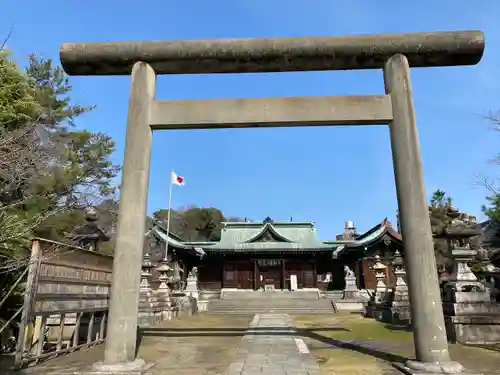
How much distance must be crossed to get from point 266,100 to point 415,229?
139 inches

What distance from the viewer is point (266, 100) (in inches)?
267

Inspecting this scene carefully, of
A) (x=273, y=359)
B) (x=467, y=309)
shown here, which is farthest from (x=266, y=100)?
(x=467, y=309)

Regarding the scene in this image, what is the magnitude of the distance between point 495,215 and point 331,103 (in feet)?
94.1

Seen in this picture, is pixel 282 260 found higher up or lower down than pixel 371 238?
lower down

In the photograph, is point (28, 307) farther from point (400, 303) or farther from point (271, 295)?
point (271, 295)

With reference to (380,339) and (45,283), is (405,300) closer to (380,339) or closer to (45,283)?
(380,339)

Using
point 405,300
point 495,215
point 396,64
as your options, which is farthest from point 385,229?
point 396,64

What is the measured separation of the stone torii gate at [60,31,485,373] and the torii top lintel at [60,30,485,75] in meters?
0.02

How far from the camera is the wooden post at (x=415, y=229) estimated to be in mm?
5473

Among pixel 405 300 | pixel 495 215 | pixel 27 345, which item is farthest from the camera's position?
pixel 495 215

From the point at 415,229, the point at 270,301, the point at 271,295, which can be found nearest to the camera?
the point at 415,229

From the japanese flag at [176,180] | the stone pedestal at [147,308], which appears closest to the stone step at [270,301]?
the japanese flag at [176,180]

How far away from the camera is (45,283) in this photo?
20.1 ft

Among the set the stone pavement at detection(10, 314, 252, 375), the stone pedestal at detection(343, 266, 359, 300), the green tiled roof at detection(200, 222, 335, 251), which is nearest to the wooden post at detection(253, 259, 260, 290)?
the green tiled roof at detection(200, 222, 335, 251)
